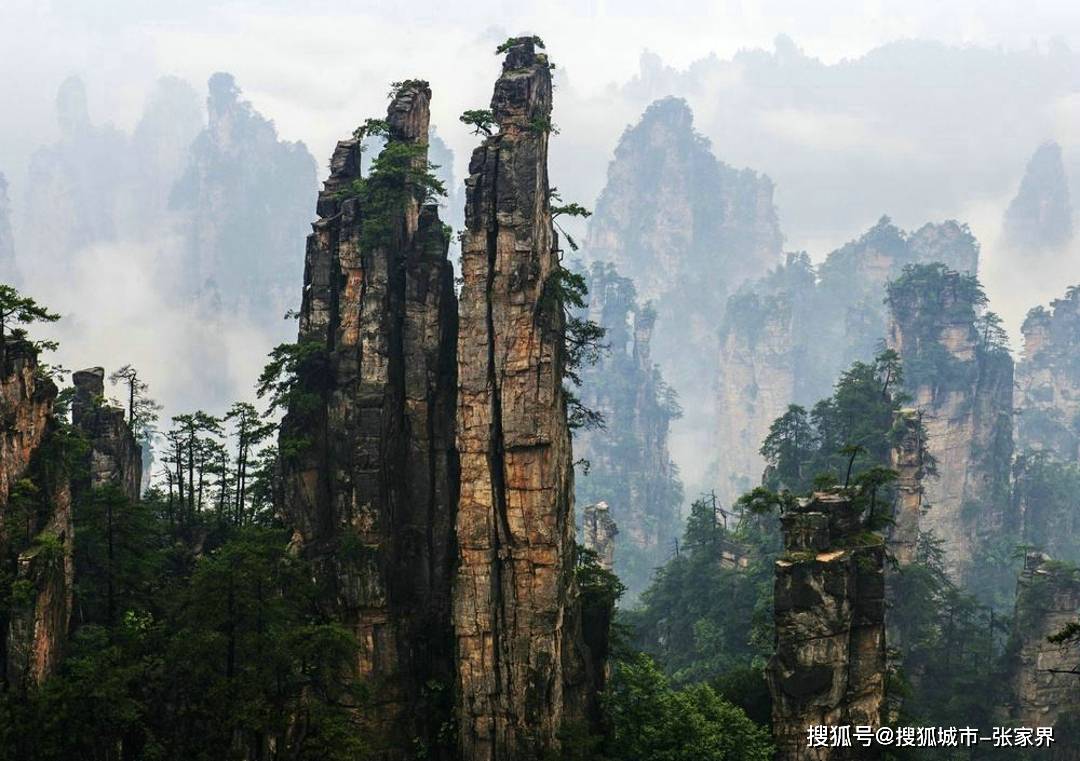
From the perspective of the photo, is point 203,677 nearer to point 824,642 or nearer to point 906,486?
point 824,642

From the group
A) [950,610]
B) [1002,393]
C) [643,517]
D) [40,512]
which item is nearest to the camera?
[40,512]

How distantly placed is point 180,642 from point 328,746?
4.77m

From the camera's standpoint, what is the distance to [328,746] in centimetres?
2950

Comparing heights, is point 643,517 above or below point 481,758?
above

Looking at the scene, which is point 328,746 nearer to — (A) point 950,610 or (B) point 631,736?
(B) point 631,736

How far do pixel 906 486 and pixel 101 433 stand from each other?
3748 centimetres

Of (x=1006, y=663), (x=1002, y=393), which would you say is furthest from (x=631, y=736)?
(x=1002, y=393)

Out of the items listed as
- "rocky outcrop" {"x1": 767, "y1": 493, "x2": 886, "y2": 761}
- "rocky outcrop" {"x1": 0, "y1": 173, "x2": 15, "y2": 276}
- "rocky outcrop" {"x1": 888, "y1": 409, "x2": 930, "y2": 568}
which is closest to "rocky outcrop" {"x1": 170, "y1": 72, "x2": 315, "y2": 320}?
"rocky outcrop" {"x1": 0, "y1": 173, "x2": 15, "y2": 276}

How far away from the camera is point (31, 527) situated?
3150 cm

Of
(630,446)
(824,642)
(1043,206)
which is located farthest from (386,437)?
(1043,206)

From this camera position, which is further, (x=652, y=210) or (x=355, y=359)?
(x=652, y=210)

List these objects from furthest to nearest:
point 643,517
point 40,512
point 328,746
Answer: point 643,517 → point 40,512 → point 328,746

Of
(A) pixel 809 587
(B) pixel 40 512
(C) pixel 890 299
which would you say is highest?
(C) pixel 890 299

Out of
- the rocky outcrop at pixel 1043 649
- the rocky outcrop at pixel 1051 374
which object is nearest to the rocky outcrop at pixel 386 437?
the rocky outcrop at pixel 1043 649
